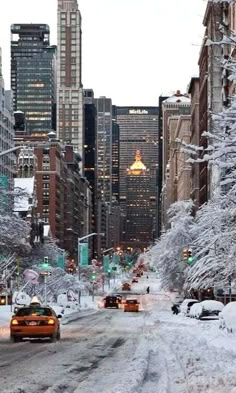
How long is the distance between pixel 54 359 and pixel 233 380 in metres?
8.22

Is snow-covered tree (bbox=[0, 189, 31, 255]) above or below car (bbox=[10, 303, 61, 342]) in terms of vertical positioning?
above

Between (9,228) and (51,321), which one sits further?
(9,228)

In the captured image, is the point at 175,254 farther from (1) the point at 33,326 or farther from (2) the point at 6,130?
(2) the point at 6,130

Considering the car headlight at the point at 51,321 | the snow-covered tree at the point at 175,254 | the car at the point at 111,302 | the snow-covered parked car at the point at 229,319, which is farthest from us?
the car at the point at 111,302

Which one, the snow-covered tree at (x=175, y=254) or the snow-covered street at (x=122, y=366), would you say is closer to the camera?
the snow-covered street at (x=122, y=366)

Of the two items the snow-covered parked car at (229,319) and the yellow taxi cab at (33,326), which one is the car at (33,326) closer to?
the yellow taxi cab at (33,326)

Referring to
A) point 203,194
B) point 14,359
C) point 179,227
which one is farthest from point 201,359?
point 203,194

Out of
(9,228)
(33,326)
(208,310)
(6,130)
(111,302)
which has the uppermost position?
(6,130)

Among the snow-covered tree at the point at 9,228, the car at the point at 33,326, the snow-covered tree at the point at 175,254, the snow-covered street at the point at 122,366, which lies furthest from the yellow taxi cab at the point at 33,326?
the snow-covered tree at the point at 175,254

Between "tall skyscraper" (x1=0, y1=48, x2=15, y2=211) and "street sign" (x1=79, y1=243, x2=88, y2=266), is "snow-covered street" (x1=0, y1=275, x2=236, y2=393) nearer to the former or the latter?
"street sign" (x1=79, y1=243, x2=88, y2=266)

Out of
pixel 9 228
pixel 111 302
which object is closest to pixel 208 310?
pixel 9 228

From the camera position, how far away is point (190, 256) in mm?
57094

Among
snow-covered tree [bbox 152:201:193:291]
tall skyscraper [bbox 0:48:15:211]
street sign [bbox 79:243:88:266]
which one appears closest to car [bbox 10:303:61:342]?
snow-covered tree [bbox 152:201:193:291]

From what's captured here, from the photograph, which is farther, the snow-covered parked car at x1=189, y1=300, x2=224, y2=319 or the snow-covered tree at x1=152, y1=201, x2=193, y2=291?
the snow-covered tree at x1=152, y1=201, x2=193, y2=291
